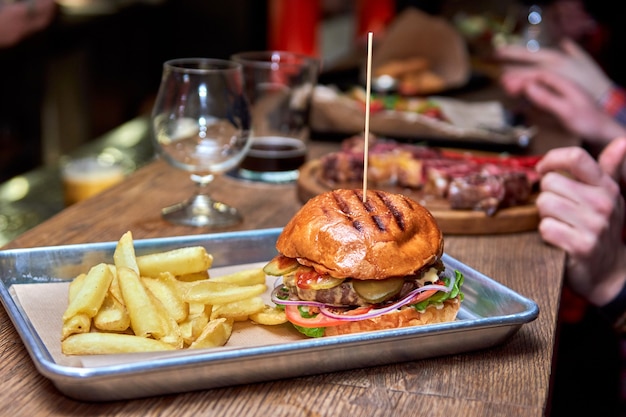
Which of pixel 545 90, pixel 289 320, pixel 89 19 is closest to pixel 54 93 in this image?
pixel 89 19

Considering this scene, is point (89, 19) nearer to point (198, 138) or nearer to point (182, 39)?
point (182, 39)

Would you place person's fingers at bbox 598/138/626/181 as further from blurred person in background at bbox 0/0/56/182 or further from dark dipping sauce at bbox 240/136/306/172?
blurred person in background at bbox 0/0/56/182

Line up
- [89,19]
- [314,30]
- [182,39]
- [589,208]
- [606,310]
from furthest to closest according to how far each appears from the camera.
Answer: [314,30] < [182,39] < [89,19] < [606,310] < [589,208]

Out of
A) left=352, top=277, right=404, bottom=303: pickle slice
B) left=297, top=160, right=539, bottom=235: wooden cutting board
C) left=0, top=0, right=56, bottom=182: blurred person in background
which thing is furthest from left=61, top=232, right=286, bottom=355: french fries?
left=0, top=0, right=56, bottom=182: blurred person in background

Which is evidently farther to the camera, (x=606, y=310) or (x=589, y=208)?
(x=606, y=310)

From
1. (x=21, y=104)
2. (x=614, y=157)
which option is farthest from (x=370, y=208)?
(x=21, y=104)

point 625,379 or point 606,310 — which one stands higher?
point 606,310
